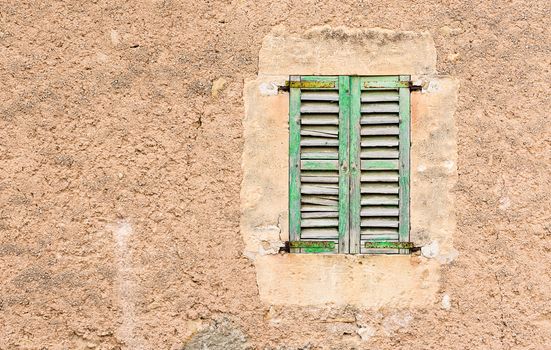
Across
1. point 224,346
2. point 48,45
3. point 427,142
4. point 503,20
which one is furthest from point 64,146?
point 503,20

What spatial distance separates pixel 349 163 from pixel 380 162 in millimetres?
151

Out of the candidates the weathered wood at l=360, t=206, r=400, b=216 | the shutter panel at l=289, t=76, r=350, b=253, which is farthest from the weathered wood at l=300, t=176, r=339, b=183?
the weathered wood at l=360, t=206, r=400, b=216

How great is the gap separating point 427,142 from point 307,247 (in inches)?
30.7

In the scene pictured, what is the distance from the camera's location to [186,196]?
2.98 metres

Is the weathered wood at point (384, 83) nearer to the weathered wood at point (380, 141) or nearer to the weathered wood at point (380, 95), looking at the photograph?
the weathered wood at point (380, 95)

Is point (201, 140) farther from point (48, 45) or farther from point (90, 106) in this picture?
point (48, 45)

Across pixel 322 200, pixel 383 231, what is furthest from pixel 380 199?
pixel 322 200

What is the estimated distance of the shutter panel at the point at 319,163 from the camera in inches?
118

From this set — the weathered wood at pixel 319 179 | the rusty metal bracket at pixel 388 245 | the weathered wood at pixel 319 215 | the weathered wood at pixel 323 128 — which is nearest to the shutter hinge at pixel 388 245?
the rusty metal bracket at pixel 388 245

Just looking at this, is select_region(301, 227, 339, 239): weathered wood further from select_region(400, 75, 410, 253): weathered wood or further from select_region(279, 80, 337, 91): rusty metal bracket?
select_region(279, 80, 337, 91): rusty metal bracket

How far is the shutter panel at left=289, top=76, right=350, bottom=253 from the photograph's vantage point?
9.86ft

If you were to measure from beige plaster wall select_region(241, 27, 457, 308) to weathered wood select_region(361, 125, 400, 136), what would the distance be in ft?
0.30

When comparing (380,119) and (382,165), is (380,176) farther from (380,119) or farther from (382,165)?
(380,119)

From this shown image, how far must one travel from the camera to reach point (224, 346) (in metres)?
2.97
